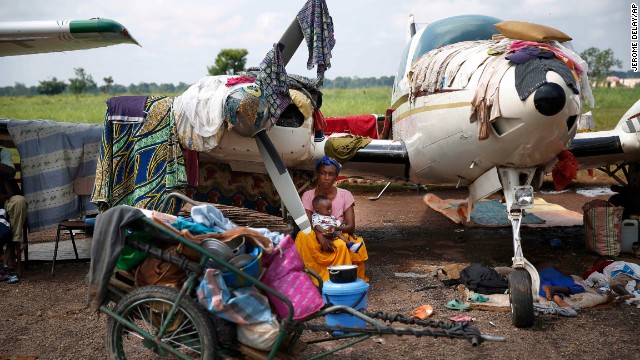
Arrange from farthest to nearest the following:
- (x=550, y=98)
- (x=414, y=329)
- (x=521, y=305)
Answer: (x=550, y=98)
(x=521, y=305)
(x=414, y=329)

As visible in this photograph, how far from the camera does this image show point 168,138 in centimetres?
594

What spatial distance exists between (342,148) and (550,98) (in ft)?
8.50

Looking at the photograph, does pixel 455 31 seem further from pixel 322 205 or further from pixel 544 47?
pixel 322 205

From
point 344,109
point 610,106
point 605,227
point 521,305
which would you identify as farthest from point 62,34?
point 610,106

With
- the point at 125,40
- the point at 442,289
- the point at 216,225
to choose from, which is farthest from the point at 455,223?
the point at 216,225

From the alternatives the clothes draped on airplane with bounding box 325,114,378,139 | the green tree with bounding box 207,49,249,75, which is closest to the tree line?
the green tree with bounding box 207,49,249,75

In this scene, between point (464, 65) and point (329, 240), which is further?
point (464, 65)

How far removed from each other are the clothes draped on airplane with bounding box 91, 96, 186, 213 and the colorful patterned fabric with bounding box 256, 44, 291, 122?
1024 mm

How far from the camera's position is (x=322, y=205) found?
18.3 ft

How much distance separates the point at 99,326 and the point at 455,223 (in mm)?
6342

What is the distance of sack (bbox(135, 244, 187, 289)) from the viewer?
11.0 feet

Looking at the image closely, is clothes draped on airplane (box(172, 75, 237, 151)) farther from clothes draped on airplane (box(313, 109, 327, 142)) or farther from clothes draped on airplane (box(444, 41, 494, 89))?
clothes draped on airplane (box(444, 41, 494, 89))

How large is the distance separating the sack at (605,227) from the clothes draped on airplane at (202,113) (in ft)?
14.7

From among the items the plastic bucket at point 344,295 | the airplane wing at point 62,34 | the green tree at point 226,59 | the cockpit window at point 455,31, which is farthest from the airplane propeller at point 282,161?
the green tree at point 226,59
